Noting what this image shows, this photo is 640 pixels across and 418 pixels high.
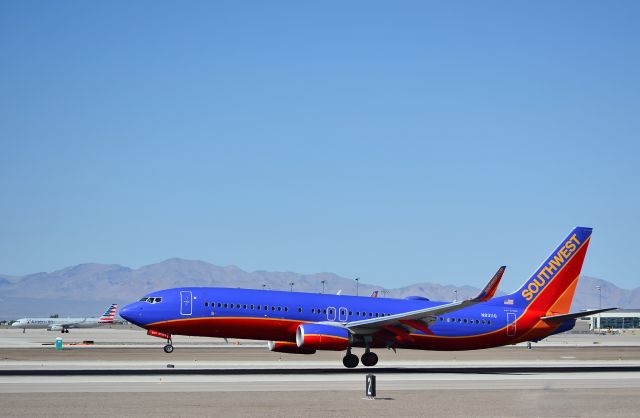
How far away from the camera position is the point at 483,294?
47781 millimetres

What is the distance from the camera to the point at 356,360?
171 feet

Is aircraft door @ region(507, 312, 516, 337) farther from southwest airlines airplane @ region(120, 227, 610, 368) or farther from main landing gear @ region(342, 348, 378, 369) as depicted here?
main landing gear @ region(342, 348, 378, 369)


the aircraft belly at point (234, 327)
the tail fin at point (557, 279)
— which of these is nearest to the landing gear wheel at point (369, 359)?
the aircraft belly at point (234, 327)

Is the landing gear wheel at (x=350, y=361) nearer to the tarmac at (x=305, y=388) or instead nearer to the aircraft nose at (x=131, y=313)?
the tarmac at (x=305, y=388)

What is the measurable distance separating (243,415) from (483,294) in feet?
69.2

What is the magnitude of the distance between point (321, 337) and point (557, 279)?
1567 centimetres

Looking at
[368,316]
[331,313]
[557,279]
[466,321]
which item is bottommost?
[466,321]

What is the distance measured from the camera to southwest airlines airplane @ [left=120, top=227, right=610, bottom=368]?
5075 cm

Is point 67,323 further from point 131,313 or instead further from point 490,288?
point 490,288

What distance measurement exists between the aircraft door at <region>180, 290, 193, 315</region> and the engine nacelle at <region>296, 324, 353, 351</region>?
19.7 feet

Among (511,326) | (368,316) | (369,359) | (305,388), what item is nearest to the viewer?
(305,388)

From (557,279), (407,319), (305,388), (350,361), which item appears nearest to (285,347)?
(350,361)

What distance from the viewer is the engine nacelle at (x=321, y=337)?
49062mm

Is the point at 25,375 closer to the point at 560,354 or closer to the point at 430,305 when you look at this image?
the point at 430,305
